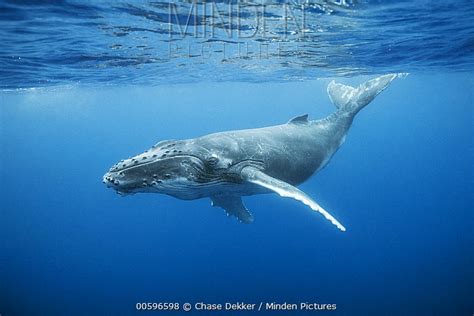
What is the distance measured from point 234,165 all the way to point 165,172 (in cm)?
152

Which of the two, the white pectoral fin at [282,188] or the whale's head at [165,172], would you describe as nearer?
the whale's head at [165,172]

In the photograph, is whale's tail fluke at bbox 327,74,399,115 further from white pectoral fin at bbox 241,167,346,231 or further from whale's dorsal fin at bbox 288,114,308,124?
white pectoral fin at bbox 241,167,346,231

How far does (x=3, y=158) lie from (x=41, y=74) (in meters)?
5.71

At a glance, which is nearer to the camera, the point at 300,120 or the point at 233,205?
the point at 233,205

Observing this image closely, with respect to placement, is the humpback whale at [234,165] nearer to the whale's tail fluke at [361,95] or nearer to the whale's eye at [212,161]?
the whale's eye at [212,161]

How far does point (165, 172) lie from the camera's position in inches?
273

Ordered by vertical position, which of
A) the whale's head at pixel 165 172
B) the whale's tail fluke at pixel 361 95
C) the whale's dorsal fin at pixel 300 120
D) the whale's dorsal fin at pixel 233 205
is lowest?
the whale's dorsal fin at pixel 233 205

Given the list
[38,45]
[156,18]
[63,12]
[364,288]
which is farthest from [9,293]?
[364,288]

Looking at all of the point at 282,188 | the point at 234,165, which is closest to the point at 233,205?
the point at 234,165

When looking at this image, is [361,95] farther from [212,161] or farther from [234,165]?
[212,161]

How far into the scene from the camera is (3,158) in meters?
11.2

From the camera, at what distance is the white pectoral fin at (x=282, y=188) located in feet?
22.0

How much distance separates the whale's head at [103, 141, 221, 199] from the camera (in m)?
6.59

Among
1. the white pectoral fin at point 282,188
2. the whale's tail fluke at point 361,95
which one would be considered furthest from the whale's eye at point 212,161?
the whale's tail fluke at point 361,95
